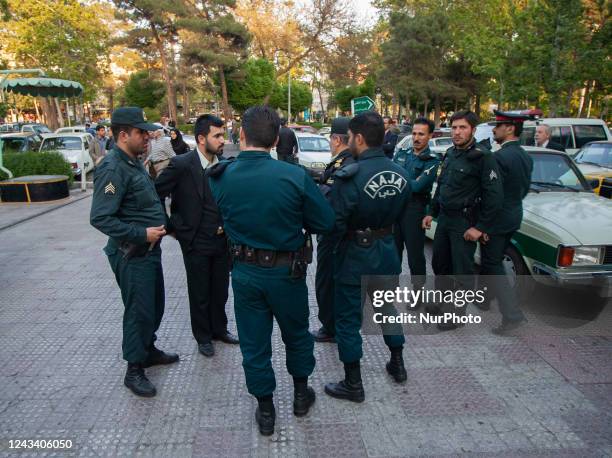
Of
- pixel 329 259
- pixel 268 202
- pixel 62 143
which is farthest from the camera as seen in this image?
pixel 62 143

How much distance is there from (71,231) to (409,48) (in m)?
30.8

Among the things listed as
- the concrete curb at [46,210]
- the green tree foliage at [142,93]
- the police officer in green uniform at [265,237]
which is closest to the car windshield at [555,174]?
the police officer in green uniform at [265,237]

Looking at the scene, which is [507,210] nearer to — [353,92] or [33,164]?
[33,164]

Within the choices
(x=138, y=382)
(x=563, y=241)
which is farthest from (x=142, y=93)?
(x=563, y=241)

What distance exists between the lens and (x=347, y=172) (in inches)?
116

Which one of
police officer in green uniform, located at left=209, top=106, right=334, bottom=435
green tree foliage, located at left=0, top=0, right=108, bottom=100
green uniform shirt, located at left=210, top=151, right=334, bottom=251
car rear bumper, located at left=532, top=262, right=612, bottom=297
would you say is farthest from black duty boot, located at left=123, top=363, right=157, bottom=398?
green tree foliage, located at left=0, top=0, right=108, bottom=100

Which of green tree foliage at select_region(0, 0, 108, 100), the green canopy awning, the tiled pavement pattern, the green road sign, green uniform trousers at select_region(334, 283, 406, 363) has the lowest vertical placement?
the tiled pavement pattern

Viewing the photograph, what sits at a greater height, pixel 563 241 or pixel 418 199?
pixel 418 199

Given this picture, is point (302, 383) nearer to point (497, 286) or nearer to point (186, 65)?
point (497, 286)

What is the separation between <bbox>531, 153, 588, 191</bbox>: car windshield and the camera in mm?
5723

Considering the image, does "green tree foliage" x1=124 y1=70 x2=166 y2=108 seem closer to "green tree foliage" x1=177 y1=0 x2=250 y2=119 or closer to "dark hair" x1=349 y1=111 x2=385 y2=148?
"green tree foliage" x1=177 y1=0 x2=250 y2=119

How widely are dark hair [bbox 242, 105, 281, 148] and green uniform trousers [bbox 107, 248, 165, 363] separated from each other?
4.05 feet

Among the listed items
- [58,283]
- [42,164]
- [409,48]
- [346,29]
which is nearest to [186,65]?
[346,29]

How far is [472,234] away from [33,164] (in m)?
12.3
